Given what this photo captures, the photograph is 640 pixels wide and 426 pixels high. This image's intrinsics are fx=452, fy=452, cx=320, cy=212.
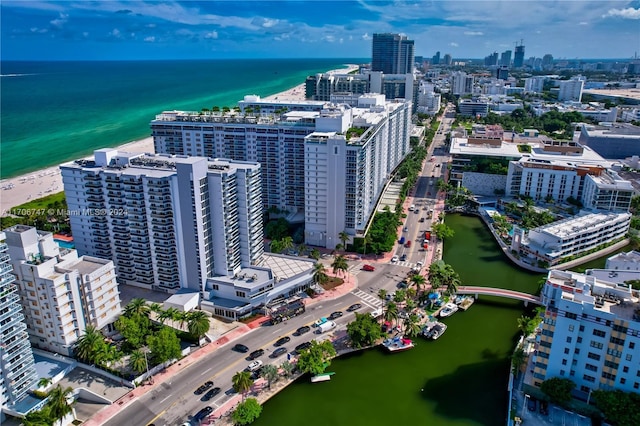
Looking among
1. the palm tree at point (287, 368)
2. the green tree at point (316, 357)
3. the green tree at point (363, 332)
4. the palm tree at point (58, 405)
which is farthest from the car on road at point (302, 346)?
the palm tree at point (58, 405)

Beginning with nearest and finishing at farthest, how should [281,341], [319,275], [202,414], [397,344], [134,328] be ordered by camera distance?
[202,414]
[134,328]
[397,344]
[281,341]
[319,275]

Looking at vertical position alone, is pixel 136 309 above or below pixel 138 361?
above

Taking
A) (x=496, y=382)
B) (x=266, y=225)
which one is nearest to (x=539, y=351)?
(x=496, y=382)

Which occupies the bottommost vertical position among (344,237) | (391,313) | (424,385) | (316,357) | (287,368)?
(424,385)

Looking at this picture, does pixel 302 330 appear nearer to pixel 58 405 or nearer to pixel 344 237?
pixel 344 237

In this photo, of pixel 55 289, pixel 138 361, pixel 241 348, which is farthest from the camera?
pixel 241 348

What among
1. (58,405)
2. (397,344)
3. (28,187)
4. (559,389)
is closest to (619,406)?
(559,389)

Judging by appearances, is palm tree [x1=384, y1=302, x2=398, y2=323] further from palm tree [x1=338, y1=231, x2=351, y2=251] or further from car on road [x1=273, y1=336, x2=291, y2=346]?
palm tree [x1=338, y1=231, x2=351, y2=251]
